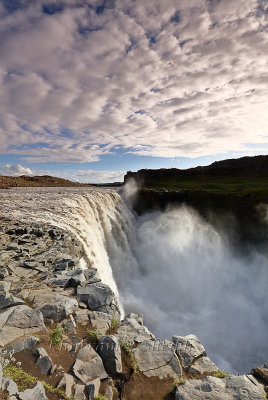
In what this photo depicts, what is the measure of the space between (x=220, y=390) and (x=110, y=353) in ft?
10.4

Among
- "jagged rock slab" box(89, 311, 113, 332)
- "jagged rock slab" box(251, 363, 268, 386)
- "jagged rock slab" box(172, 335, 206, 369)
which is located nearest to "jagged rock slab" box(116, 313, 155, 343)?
"jagged rock slab" box(89, 311, 113, 332)

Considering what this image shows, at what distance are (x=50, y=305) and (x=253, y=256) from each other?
50.5 m

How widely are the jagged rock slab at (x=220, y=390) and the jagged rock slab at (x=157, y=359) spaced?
58cm

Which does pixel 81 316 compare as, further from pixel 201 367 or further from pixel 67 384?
pixel 201 367

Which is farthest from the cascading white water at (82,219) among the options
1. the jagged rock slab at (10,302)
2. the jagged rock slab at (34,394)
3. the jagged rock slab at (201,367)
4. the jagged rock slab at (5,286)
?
the jagged rock slab at (34,394)

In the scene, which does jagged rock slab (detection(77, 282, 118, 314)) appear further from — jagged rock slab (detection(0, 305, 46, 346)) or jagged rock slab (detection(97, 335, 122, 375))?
jagged rock slab (detection(0, 305, 46, 346))

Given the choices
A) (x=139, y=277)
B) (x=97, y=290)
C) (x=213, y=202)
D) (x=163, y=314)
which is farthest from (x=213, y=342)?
(x=213, y=202)

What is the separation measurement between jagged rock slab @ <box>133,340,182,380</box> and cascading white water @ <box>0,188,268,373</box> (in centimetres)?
998

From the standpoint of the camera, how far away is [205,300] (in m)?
29.9

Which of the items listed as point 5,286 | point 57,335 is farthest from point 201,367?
point 5,286

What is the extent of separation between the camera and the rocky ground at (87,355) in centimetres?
518

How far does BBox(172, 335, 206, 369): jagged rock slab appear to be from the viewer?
698cm

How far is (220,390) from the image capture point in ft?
18.8

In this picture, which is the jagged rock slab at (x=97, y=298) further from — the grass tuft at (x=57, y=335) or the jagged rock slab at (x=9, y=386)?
the jagged rock slab at (x=9, y=386)
